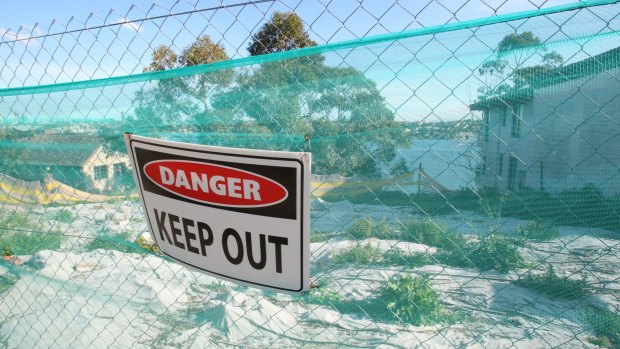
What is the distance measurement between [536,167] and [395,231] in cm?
49

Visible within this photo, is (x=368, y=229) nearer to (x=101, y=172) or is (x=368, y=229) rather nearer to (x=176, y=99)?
(x=176, y=99)

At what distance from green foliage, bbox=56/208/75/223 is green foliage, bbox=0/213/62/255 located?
0.09m

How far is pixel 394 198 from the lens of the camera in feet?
5.11

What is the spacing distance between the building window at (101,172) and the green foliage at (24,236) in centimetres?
52

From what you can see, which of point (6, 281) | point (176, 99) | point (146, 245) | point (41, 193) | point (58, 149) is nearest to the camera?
point (176, 99)

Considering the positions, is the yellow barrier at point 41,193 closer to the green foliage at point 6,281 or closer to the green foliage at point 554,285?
the green foliage at point 6,281

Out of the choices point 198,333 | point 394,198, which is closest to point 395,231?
point 394,198

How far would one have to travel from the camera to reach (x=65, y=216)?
2527 mm

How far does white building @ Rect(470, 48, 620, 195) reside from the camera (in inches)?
51.6

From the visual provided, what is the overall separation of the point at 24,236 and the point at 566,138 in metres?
2.92

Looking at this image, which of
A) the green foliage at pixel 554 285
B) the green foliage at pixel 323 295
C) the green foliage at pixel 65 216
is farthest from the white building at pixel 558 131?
the green foliage at pixel 65 216

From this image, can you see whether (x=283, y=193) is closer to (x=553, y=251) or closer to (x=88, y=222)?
(x=553, y=251)

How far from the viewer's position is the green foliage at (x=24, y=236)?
8.59 ft

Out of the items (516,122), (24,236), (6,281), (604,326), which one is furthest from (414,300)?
(6,281)
